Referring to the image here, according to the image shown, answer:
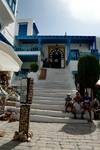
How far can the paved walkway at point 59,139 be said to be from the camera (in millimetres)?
6902

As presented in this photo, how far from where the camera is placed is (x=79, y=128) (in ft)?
33.0

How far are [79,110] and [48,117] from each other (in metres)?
1.81

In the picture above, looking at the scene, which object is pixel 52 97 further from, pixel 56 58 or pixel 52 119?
pixel 56 58

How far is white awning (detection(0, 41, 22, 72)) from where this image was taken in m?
6.34

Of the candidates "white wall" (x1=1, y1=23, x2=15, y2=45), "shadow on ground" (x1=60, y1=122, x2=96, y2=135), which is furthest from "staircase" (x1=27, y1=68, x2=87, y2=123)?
"white wall" (x1=1, y1=23, x2=15, y2=45)

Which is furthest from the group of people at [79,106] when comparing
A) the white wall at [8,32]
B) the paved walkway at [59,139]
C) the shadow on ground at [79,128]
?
Result: the white wall at [8,32]

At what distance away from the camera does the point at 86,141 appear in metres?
7.75

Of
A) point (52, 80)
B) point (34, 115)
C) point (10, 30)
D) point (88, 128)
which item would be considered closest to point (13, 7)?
point (10, 30)

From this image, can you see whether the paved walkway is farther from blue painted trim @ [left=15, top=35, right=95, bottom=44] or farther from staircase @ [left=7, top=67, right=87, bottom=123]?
blue painted trim @ [left=15, top=35, right=95, bottom=44]

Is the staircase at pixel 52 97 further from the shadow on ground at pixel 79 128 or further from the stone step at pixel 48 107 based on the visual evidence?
the shadow on ground at pixel 79 128

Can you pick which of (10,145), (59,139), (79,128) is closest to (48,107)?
(79,128)

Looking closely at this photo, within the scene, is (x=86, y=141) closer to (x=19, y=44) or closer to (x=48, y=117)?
(x=48, y=117)

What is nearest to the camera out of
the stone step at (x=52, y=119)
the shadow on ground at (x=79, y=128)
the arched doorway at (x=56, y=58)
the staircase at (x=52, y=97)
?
the shadow on ground at (x=79, y=128)

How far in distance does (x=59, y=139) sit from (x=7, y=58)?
10.3ft
